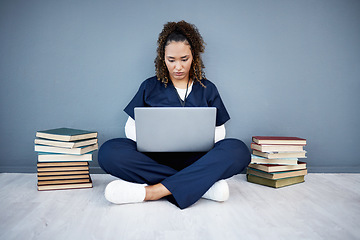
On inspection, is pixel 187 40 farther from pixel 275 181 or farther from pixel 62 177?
pixel 62 177

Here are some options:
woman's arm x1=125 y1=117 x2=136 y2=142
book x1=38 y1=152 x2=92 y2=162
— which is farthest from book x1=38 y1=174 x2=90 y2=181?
woman's arm x1=125 y1=117 x2=136 y2=142

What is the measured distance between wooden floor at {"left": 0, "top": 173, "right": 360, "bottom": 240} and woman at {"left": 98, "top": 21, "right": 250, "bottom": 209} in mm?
84

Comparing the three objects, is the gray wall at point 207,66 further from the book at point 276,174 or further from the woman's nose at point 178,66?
the woman's nose at point 178,66

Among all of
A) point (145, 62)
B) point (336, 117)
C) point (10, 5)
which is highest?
point (10, 5)

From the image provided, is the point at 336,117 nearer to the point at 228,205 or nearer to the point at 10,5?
the point at 228,205

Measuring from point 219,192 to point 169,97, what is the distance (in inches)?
30.1

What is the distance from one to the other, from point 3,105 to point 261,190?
213 centimetres

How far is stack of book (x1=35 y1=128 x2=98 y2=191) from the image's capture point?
1949mm

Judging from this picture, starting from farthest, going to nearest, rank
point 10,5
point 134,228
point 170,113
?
point 10,5 < point 170,113 < point 134,228

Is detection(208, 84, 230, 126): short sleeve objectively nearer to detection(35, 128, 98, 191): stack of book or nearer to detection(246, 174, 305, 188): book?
detection(246, 174, 305, 188): book

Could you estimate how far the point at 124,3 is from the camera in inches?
93.8

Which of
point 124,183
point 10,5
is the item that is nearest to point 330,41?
point 124,183

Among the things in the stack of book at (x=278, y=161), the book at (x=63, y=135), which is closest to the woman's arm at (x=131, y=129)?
the book at (x=63, y=135)

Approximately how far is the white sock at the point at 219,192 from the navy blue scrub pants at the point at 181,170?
0.05 m
